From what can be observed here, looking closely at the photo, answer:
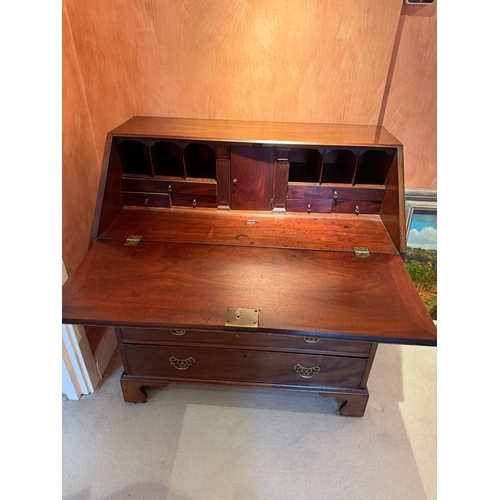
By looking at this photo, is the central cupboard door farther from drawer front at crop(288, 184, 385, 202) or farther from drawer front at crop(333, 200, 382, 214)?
drawer front at crop(333, 200, 382, 214)

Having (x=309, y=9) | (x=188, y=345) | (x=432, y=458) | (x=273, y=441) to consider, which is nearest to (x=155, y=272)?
(x=188, y=345)

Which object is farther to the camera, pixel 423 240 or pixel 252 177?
pixel 423 240

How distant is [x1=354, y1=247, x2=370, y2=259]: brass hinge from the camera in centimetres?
118

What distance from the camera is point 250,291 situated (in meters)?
1.03

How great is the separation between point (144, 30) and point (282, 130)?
0.67 metres

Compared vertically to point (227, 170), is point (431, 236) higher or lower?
lower

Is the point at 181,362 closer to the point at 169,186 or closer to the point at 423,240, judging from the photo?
the point at 169,186

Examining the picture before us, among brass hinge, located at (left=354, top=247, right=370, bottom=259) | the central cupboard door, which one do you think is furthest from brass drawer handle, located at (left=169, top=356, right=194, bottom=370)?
brass hinge, located at (left=354, top=247, right=370, bottom=259)

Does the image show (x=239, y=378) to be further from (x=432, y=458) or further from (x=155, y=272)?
(x=432, y=458)

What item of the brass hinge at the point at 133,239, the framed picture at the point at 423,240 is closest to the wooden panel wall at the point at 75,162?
the brass hinge at the point at 133,239

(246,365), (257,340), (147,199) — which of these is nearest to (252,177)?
(147,199)

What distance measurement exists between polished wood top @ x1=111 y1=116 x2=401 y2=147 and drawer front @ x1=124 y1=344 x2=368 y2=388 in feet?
2.56

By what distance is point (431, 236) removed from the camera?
1808 millimetres

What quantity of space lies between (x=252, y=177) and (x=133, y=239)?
19.4 inches
